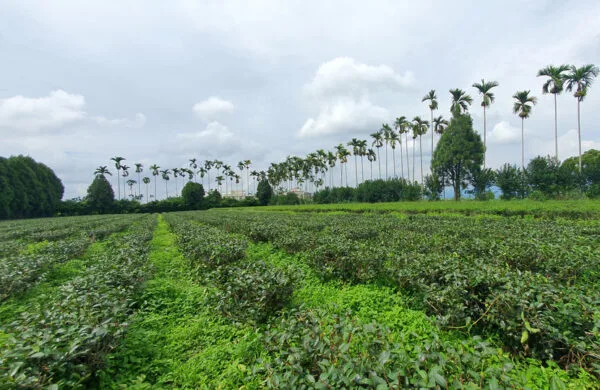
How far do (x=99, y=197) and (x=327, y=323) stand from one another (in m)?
69.6

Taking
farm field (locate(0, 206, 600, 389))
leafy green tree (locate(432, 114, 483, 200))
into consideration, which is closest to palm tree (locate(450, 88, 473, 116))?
leafy green tree (locate(432, 114, 483, 200))

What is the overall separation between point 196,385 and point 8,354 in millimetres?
1577

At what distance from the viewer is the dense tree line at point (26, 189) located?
42.5m

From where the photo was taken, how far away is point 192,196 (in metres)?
64.3

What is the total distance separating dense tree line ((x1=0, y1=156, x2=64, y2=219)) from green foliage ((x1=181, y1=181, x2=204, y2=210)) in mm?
23867

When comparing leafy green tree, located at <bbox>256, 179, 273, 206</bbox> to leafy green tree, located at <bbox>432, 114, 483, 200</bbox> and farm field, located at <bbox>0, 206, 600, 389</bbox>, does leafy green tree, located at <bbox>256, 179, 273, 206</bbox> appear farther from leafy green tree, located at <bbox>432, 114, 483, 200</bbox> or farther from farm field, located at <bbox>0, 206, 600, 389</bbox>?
farm field, located at <bbox>0, 206, 600, 389</bbox>

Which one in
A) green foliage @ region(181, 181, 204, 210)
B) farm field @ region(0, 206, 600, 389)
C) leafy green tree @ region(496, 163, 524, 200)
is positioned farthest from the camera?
green foliage @ region(181, 181, 204, 210)

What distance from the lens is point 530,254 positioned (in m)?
4.59

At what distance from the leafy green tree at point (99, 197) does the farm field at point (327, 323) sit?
62686 millimetres

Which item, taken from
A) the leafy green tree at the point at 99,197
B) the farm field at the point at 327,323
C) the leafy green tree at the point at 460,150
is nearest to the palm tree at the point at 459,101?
the leafy green tree at the point at 460,150

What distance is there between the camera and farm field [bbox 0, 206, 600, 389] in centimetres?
195

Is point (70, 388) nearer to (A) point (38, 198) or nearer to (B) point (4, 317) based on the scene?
(B) point (4, 317)

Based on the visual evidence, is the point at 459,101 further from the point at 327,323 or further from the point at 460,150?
the point at 327,323

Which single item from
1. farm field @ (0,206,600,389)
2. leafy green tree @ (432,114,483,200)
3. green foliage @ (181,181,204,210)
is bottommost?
farm field @ (0,206,600,389)
